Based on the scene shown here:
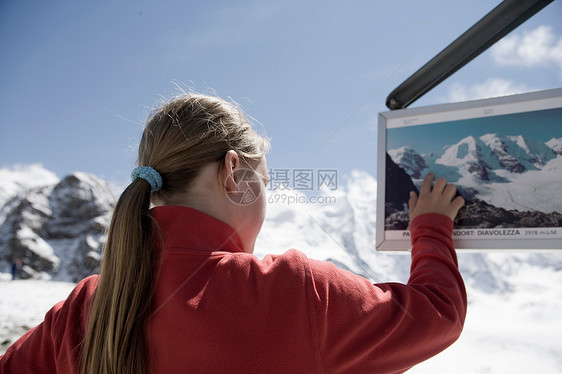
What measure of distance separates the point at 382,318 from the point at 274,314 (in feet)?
0.71

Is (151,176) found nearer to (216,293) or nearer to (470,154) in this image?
(216,293)

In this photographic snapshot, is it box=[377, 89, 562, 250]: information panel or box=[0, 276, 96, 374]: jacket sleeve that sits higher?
box=[377, 89, 562, 250]: information panel

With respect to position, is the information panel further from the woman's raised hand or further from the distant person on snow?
the distant person on snow

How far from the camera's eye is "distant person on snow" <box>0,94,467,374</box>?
710 millimetres

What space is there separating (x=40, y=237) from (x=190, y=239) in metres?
22.1

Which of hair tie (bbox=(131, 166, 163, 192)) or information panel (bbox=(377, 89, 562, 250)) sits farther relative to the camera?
information panel (bbox=(377, 89, 562, 250))

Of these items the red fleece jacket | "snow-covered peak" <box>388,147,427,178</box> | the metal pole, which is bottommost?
the red fleece jacket

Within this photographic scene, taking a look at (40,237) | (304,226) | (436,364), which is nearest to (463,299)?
(436,364)

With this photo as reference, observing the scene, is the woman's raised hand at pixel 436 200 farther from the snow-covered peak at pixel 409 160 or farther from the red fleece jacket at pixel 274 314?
the red fleece jacket at pixel 274 314

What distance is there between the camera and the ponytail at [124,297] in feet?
2.50

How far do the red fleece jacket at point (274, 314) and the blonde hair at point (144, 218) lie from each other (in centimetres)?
4

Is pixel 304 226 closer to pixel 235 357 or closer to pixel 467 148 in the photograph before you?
pixel 467 148

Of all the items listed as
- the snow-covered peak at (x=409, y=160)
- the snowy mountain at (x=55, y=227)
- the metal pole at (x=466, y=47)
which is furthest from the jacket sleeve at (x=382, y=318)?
the snowy mountain at (x=55, y=227)

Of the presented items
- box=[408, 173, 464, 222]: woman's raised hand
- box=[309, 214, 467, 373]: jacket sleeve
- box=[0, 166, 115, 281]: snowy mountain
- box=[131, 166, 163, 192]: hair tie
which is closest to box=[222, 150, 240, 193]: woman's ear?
box=[131, 166, 163, 192]: hair tie
